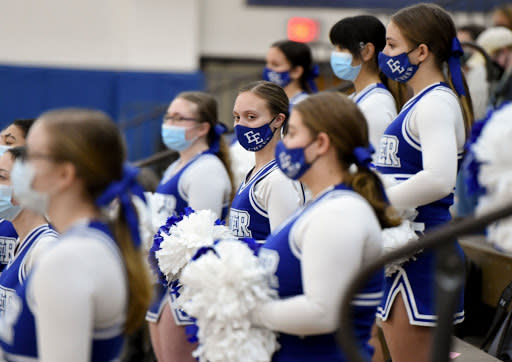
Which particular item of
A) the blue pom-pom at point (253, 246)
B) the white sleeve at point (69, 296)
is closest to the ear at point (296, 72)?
the blue pom-pom at point (253, 246)

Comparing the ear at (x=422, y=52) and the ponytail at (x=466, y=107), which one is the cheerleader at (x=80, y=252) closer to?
the ear at (x=422, y=52)

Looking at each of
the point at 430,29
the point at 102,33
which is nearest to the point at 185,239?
the point at 430,29

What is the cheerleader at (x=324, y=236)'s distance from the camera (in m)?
1.98

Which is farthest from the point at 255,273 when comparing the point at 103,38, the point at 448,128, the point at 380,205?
the point at 103,38

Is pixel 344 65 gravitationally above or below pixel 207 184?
above

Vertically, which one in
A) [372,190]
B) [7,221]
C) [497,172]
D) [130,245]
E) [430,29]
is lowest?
[7,221]

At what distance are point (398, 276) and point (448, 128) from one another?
63 cm

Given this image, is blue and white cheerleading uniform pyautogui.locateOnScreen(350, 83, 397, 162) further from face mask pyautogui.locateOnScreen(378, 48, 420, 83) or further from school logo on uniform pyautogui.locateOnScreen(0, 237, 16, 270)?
school logo on uniform pyautogui.locateOnScreen(0, 237, 16, 270)

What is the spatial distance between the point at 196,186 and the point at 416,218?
52.4 inches

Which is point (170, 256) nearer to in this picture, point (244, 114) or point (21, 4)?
point (244, 114)

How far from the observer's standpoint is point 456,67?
304cm

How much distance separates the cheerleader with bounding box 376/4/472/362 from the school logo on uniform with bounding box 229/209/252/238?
613 millimetres

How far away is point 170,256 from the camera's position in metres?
2.85

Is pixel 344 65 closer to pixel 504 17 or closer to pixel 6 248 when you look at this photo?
pixel 6 248
